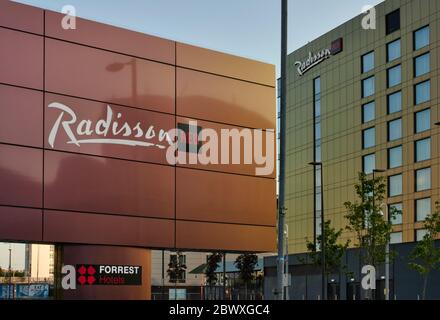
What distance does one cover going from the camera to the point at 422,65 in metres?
76.9

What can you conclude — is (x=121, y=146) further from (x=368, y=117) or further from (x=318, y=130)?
(x=318, y=130)

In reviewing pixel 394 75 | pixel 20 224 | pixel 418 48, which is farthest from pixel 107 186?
pixel 394 75

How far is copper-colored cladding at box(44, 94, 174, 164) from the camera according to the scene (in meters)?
22.1

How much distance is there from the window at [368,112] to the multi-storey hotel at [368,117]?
115 mm

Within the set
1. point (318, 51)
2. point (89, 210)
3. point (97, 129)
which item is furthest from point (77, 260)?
point (318, 51)

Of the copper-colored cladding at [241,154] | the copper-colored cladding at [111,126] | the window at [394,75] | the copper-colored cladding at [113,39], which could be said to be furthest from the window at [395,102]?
the copper-colored cladding at [111,126]

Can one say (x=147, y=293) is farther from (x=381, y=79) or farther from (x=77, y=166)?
(x=381, y=79)

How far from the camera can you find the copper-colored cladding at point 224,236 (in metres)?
24.6

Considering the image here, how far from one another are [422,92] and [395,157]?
26.0 ft

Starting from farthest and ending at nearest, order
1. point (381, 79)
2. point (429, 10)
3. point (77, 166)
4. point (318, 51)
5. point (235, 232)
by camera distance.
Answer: point (318, 51) < point (381, 79) < point (429, 10) < point (235, 232) < point (77, 166)

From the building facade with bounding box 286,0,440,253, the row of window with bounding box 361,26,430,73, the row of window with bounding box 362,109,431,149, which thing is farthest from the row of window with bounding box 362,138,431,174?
the row of window with bounding box 361,26,430,73

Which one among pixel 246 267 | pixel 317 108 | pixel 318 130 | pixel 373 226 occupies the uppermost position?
pixel 317 108

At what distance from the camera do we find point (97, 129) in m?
22.9

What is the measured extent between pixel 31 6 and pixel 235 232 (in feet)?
33.1
